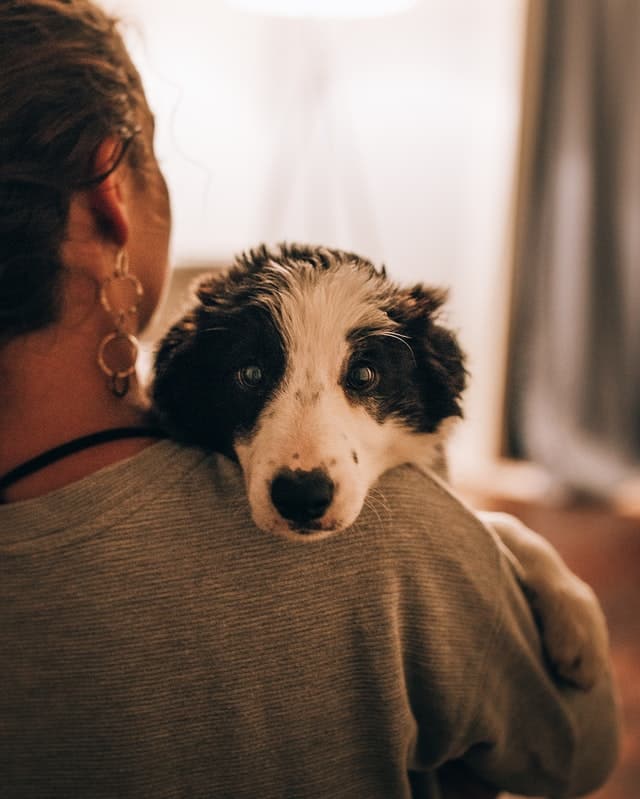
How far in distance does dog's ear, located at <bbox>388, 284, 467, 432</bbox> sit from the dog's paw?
0.28 meters

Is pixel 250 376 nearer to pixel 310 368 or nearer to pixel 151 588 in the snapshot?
pixel 310 368

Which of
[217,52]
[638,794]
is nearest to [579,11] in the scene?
[217,52]

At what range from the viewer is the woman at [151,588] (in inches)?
31.7

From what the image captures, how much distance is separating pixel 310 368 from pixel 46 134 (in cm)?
42

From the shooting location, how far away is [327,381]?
3.50ft

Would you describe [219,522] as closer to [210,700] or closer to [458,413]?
[210,700]

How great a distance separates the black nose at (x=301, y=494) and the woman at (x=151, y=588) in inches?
1.6

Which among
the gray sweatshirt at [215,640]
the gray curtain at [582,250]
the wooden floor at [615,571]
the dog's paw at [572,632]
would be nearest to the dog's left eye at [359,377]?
the gray sweatshirt at [215,640]

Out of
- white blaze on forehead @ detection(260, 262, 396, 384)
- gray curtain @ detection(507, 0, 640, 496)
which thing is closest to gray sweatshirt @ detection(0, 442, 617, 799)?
white blaze on forehead @ detection(260, 262, 396, 384)

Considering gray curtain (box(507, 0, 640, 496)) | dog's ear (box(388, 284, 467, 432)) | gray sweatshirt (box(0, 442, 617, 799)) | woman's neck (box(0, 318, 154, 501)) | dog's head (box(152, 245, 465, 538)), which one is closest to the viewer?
gray sweatshirt (box(0, 442, 617, 799))

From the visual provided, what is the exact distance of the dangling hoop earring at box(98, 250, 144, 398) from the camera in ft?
3.16

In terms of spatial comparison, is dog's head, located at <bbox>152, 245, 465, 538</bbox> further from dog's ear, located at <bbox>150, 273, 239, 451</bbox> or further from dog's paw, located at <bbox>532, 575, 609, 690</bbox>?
dog's paw, located at <bbox>532, 575, 609, 690</bbox>

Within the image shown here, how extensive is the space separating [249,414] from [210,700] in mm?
368

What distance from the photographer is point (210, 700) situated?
81 centimetres
